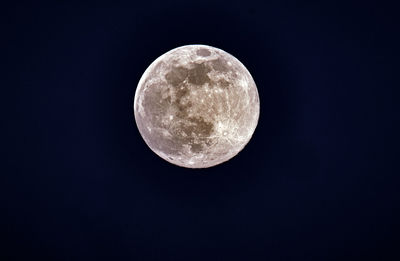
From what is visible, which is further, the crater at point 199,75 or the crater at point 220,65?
the crater at point 220,65

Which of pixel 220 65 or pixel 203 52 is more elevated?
pixel 203 52

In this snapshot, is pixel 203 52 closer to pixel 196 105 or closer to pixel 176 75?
pixel 176 75

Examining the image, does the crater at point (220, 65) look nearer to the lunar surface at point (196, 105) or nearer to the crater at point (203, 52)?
the lunar surface at point (196, 105)

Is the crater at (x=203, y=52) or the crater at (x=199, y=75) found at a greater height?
the crater at (x=203, y=52)

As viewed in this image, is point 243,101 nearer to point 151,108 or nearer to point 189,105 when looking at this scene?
point 189,105

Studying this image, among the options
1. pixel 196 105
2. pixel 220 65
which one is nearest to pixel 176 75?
pixel 196 105

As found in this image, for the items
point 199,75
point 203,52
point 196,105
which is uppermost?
point 203,52

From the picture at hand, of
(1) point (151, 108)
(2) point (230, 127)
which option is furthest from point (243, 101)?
(1) point (151, 108)

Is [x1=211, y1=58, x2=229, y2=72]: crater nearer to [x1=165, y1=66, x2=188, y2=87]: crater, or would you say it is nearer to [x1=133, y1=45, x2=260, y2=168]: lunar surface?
[x1=133, y1=45, x2=260, y2=168]: lunar surface

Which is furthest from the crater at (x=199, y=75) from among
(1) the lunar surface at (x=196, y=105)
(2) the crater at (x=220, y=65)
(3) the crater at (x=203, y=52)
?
(3) the crater at (x=203, y=52)

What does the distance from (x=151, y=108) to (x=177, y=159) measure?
2.85 feet

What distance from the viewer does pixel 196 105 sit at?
3480mm

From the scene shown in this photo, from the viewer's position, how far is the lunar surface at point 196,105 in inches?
138

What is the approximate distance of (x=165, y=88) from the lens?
3615mm
